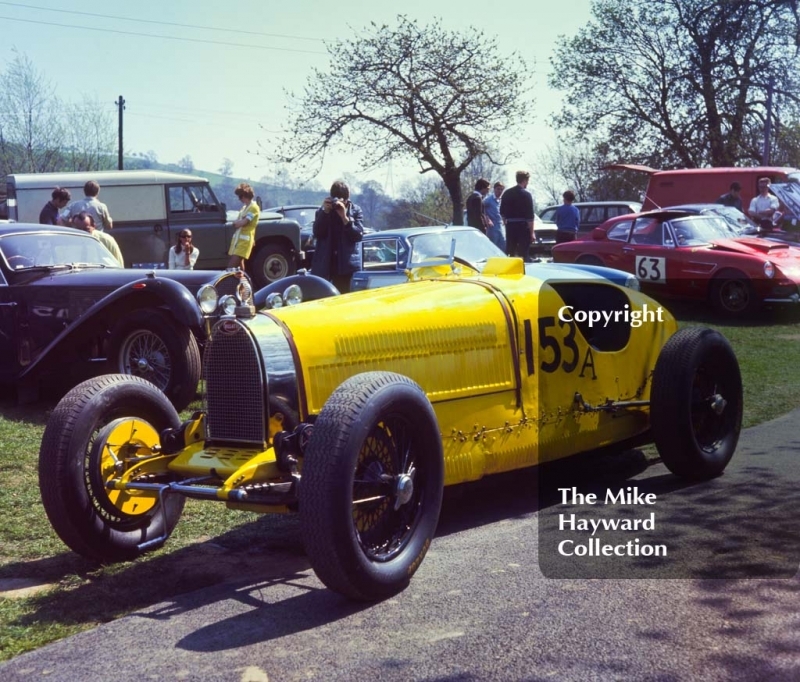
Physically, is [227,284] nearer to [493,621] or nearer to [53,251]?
[53,251]

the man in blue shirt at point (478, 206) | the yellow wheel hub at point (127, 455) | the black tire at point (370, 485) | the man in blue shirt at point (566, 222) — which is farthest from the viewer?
the man in blue shirt at point (566, 222)

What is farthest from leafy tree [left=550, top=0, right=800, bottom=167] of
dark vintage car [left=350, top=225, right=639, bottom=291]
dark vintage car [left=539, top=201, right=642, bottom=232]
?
dark vintage car [left=350, top=225, right=639, bottom=291]

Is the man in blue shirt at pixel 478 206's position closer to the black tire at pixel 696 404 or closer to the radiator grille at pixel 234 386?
the black tire at pixel 696 404

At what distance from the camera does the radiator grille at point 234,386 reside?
14.5 ft

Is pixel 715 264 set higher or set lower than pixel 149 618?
higher

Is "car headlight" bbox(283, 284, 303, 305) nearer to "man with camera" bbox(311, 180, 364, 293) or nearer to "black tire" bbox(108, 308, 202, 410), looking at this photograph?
"black tire" bbox(108, 308, 202, 410)

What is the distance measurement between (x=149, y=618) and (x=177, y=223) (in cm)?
1594

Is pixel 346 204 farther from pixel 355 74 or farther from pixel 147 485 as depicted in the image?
pixel 355 74

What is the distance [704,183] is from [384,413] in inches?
714

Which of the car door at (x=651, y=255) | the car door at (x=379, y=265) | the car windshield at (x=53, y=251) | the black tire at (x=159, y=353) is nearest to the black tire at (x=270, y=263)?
the car door at (x=651, y=255)

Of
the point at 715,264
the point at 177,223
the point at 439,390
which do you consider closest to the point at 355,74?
the point at 177,223

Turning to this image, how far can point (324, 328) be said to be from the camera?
4.61 meters

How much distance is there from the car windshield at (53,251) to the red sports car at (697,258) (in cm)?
792

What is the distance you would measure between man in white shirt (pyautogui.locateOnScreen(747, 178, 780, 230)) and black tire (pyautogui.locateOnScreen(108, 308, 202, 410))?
1235 cm
